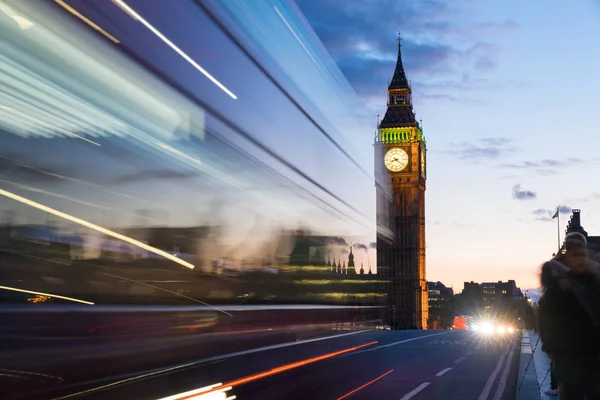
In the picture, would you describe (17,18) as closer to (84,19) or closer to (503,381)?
(84,19)

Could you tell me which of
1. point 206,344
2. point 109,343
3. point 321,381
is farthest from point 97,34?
point 321,381

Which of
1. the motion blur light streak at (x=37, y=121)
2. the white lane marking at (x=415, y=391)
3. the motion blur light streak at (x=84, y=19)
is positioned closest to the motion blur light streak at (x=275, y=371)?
the white lane marking at (x=415, y=391)

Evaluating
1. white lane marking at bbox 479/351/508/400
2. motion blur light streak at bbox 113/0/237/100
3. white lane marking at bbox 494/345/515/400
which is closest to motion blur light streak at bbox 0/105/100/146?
motion blur light streak at bbox 113/0/237/100

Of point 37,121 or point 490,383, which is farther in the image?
point 490,383

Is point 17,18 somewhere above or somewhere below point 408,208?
below

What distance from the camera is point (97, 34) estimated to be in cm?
596

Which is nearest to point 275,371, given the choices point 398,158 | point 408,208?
point 408,208

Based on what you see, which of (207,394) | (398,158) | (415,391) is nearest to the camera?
(207,394)

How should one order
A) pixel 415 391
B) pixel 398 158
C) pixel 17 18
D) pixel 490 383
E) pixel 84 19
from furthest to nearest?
pixel 398 158
pixel 490 383
pixel 415 391
pixel 84 19
pixel 17 18

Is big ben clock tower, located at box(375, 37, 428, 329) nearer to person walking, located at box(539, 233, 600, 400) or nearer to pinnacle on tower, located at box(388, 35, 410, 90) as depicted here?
pinnacle on tower, located at box(388, 35, 410, 90)

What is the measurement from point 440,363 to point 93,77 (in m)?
12.8

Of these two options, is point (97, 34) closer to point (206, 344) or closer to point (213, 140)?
point (213, 140)

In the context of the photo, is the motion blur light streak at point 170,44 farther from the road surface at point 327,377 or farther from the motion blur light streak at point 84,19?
the road surface at point 327,377

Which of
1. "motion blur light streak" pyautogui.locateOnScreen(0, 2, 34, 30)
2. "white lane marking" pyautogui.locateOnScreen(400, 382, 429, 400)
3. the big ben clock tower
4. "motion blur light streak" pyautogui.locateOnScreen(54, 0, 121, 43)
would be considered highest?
the big ben clock tower
